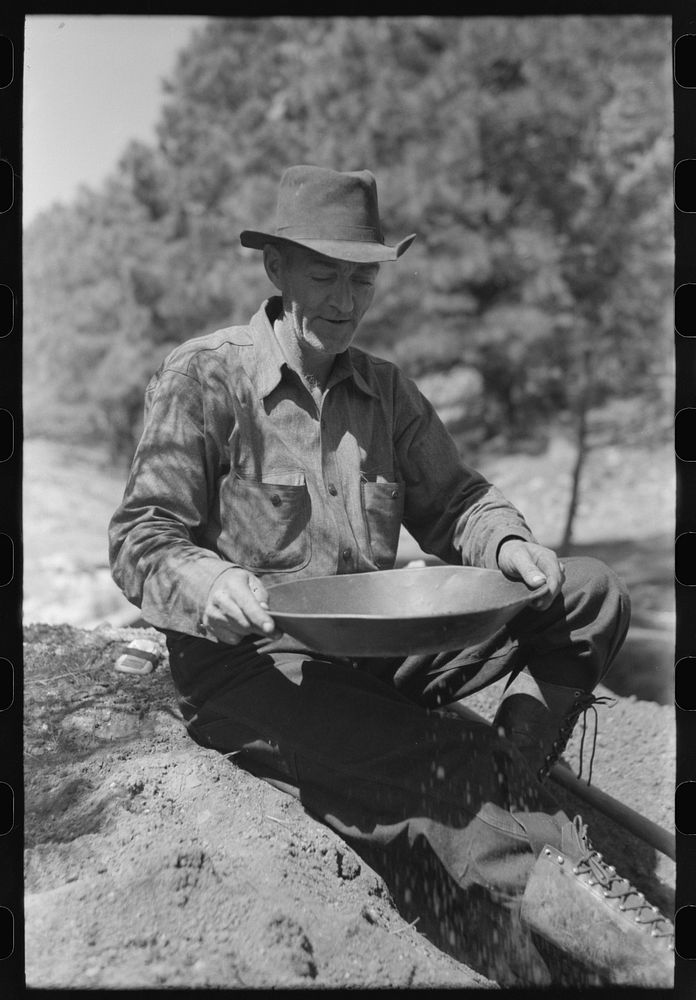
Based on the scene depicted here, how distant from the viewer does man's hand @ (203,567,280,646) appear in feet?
6.91

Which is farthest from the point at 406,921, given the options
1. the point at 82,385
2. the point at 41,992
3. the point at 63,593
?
the point at 82,385

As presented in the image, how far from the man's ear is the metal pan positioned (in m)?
0.81

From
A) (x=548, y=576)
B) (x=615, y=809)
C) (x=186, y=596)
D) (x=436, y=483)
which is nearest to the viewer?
(x=186, y=596)

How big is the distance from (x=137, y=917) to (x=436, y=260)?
7.98 metres

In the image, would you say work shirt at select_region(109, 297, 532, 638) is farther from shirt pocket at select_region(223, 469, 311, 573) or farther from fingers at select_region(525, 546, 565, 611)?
fingers at select_region(525, 546, 565, 611)

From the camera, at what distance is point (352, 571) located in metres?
2.66

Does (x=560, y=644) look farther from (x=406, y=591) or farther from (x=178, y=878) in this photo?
(x=178, y=878)

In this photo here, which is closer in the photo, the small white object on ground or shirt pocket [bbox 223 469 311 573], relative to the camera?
shirt pocket [bbox 223 469 311 573]

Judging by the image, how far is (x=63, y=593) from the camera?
7.18 metres

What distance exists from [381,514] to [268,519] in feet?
1.06

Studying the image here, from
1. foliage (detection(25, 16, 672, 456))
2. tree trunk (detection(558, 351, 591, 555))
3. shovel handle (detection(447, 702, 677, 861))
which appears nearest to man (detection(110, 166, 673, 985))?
shovel handle (detection(447, 702, 677, 861))

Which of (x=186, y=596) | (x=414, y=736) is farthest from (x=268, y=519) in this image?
(x=414, y=736)

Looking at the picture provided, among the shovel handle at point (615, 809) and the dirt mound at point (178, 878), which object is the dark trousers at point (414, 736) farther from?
the shovel handle at point (615, 809)

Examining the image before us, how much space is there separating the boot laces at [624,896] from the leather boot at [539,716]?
32 cm
